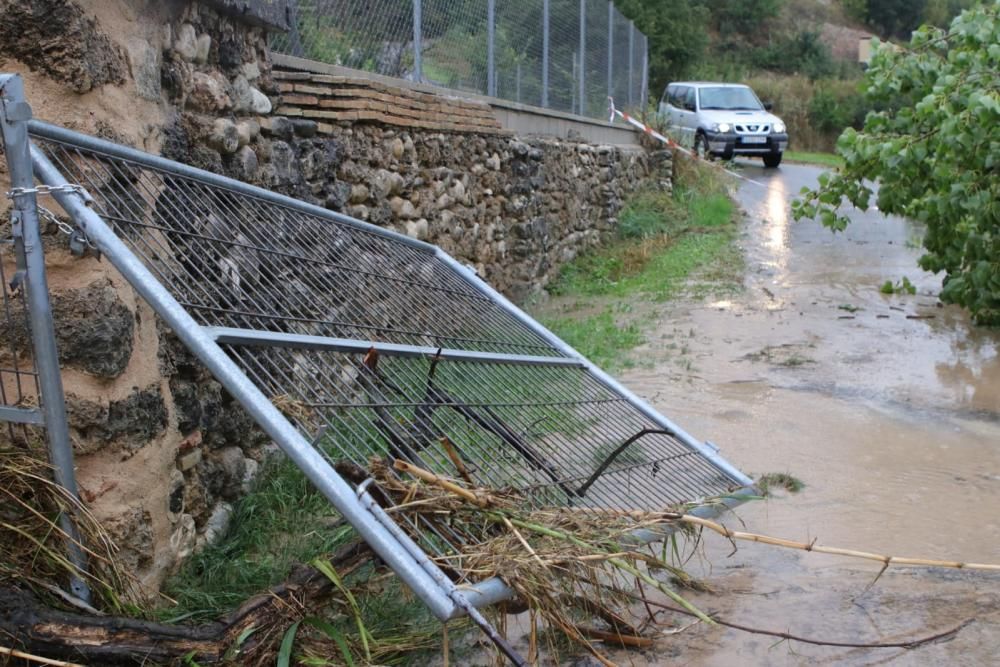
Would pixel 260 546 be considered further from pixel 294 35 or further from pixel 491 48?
pixel 491 48

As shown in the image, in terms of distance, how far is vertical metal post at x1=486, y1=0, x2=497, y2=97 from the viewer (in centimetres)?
916

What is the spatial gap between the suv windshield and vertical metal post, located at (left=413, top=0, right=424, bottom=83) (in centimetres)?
1442

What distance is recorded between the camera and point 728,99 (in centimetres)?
2122

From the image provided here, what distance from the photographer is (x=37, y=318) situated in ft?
7.77

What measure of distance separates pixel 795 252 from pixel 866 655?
34.0 feet

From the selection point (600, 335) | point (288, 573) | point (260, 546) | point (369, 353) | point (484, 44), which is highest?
point (484, 44)

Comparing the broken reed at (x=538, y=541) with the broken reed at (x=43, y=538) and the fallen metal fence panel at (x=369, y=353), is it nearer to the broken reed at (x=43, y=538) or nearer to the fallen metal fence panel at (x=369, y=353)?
the fallen metal fence panel at (x=369, y=353)

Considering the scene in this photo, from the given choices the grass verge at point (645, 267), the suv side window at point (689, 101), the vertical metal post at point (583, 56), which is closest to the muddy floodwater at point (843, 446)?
the grass verge at point (645, 267)

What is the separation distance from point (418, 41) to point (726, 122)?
1394 cm

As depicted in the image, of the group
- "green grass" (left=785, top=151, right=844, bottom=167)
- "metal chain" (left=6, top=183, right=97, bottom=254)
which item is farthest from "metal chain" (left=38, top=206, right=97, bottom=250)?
"green grass" (left=785, top=151, right=844, bottom=167)

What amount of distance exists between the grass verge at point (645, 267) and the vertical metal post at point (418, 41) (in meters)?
2.21

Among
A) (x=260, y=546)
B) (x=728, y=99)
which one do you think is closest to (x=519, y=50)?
(x=260, y=546)

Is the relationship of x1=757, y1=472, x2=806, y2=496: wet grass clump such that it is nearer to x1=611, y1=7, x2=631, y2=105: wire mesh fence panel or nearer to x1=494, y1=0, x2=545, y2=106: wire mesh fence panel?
x1=494, y1=0, x2=545, y2=106: wire mesh fence panel

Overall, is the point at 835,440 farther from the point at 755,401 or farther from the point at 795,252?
the point at 795,252
